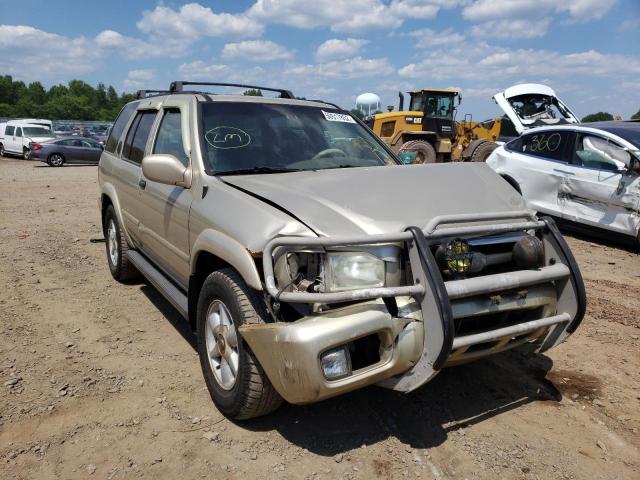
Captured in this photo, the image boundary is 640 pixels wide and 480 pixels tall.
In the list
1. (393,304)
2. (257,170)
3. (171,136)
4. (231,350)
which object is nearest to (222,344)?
(231,350)

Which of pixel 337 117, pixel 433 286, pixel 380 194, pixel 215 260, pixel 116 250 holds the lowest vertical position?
pixel 116 250

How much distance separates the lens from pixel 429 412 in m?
3.10

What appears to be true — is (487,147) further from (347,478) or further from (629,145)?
(347,478)

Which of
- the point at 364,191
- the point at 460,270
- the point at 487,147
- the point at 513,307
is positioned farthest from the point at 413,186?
the point at 487,147

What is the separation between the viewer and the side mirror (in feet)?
10.8

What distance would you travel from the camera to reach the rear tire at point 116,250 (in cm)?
526

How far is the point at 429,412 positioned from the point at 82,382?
2.24 metres

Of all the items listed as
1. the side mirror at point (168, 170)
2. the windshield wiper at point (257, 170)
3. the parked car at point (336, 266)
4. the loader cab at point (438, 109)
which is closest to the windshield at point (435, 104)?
the loader cab at point (438, 109)

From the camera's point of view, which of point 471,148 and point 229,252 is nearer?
point 229,252

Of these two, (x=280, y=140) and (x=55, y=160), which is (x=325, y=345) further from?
(x=55, y=160)

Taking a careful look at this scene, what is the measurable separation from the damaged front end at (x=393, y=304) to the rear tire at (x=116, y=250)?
3.12 metres

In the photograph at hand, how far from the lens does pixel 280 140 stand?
3803 mm

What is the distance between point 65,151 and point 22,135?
4.64 meters

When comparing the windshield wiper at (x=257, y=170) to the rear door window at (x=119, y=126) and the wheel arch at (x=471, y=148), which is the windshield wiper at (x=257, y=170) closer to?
the rear door window at (x=119, y=126)
